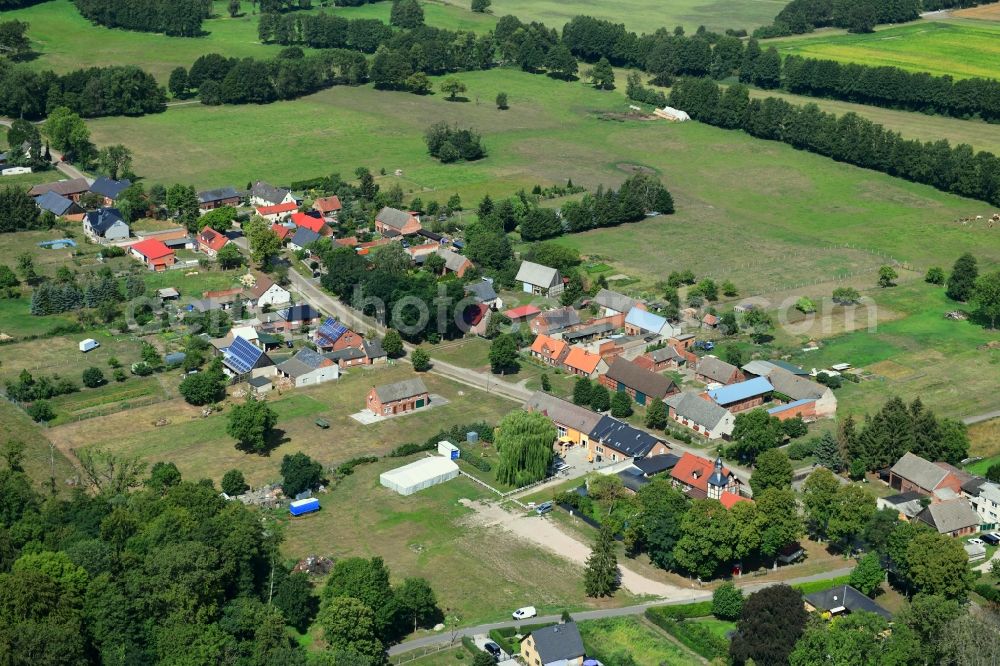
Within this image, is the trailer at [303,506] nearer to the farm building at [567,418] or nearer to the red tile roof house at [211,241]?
the farm building at [567,418]

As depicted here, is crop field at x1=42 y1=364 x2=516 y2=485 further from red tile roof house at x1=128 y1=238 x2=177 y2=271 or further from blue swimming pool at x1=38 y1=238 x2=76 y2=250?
blue swimming pool at x1=38 y1=238 x2=76 y2=250

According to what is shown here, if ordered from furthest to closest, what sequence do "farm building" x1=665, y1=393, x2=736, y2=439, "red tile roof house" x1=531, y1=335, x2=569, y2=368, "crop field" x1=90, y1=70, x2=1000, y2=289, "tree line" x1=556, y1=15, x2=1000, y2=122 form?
1. "tree line" x1=556, y1=15, x2=1000, y2=122
2. "crop field" x1=90, y1=70, x2=1000, y2=289
3. "red tile roof house" x1=531, y1=335, x2=569, y2=368
4. "farm building" x1=665, y1=393, x2=736, y2=439

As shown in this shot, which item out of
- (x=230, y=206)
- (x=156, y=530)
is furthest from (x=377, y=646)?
(x=230, y=206)

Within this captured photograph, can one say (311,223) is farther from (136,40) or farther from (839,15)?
(839,15)

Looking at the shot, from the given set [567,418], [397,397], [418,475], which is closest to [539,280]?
[397,397]

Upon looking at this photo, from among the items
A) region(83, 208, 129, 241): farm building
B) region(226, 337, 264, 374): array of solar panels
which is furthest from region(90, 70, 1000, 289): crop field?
region(226, 337, 264, 374): array of solar panels

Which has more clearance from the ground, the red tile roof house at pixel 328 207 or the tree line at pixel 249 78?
the tree line at pixel 249 78

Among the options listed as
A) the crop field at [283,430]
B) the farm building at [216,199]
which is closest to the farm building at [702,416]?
the crop field at [283,430]
